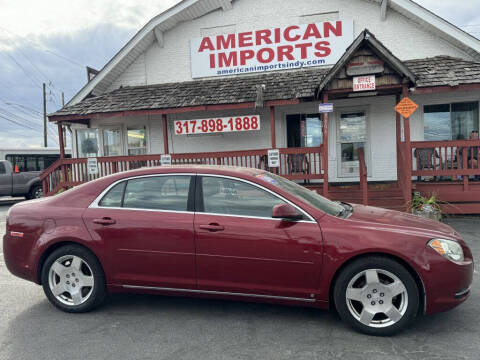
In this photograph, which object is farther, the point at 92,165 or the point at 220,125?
the point at 92,165

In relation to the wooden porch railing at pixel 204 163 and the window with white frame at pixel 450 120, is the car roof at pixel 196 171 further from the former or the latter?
the window with white frame at pixel 450 120

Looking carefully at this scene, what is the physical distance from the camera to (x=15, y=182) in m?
16.5

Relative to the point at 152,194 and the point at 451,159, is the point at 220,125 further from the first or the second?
the point at 152,194

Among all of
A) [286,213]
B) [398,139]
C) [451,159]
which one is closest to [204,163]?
[398,139]

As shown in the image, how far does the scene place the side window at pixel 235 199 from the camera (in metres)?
3.93

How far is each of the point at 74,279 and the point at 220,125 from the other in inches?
313

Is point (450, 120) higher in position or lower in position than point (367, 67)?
lower

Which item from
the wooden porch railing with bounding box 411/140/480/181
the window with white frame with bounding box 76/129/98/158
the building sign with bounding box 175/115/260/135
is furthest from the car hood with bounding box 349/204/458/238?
the window with white frame with bounding box 76/129/98/158

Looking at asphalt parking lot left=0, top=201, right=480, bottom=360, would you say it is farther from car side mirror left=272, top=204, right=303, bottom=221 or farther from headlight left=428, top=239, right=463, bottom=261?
car side mirror left=272, top=204, right=303, bottom=221

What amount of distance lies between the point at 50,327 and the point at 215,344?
66.6 inches

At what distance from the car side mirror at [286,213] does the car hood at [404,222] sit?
556mm

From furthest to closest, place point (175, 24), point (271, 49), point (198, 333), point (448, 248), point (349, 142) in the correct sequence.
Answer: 1. point (175, 24)
2. point (271, 49)
3. point (349, 142)
4. point (198, 333)
5. point (448, 248)

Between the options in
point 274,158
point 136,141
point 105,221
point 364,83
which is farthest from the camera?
point 136,141

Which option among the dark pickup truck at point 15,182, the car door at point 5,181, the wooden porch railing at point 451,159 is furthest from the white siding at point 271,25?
the car door at point 5,181
